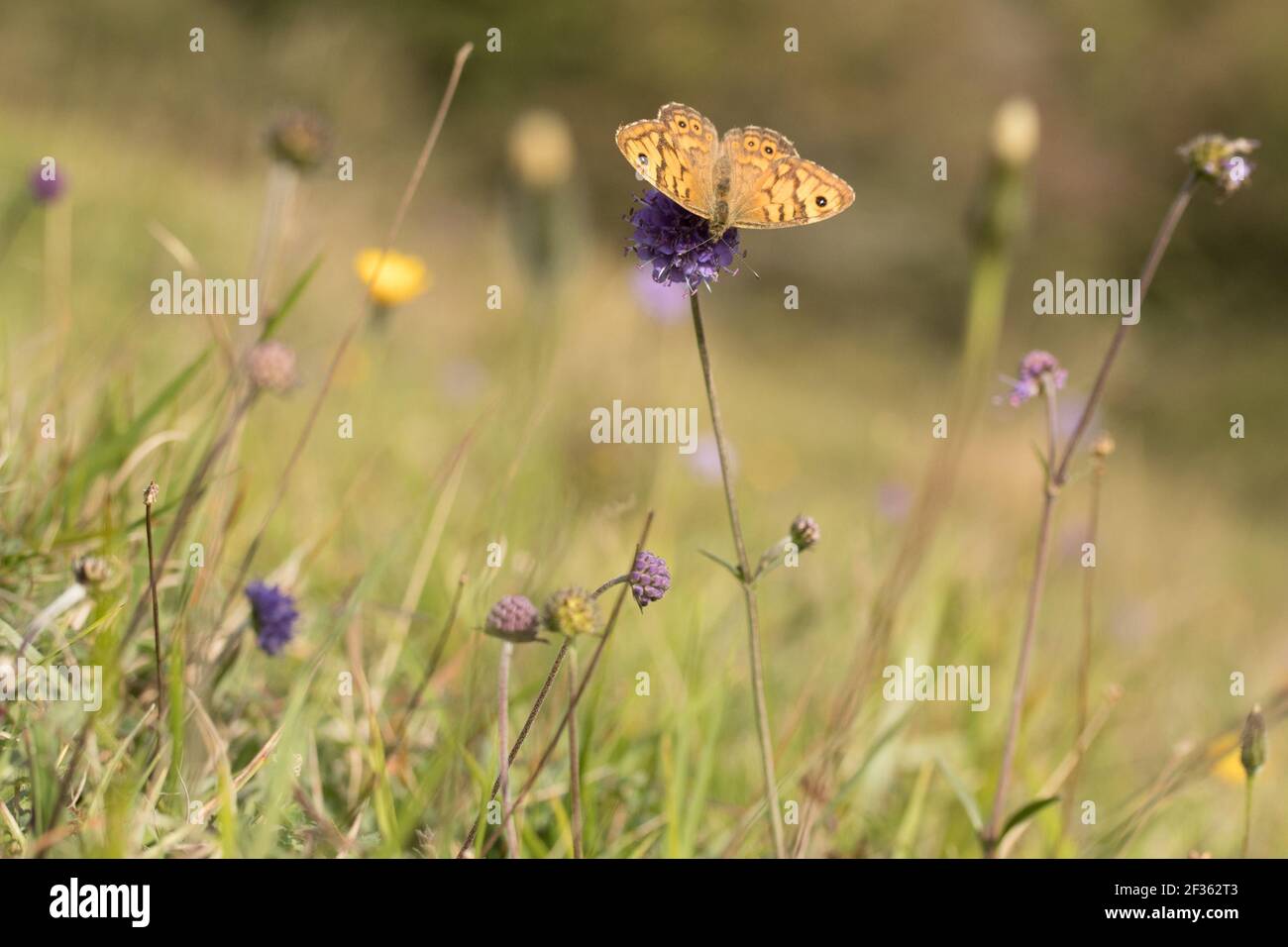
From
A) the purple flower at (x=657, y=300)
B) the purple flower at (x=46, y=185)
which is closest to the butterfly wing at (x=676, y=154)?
the purple flower at (x=46, y=185)

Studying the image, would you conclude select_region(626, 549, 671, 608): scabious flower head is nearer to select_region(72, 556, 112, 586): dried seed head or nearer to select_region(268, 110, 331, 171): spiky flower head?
select_region(72, 556, 112, 586): dried seed head

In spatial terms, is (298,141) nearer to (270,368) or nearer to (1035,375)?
(270,368)

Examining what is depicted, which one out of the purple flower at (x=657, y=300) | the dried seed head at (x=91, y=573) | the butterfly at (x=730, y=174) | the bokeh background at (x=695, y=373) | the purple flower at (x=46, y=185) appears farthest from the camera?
the purple flower at (x=657, y=300)

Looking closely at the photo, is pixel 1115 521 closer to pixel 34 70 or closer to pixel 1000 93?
pixel 34 70

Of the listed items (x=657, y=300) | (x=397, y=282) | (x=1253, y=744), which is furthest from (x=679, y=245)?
(x=657, y=300)

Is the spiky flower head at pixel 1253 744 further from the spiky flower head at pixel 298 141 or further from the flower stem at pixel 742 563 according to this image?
the spiky flower head at pixel 298 141

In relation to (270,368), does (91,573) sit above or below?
below

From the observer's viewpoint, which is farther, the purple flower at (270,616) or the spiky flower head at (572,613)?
the purple flower at (270,616)
